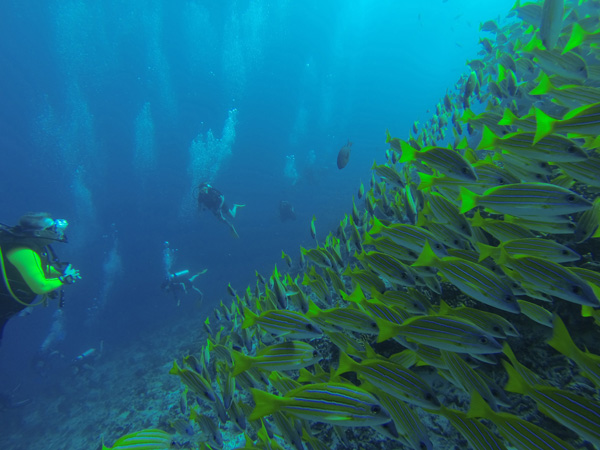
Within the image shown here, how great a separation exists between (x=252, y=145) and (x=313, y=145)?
916 inches

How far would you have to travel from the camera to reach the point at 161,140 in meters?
65.2

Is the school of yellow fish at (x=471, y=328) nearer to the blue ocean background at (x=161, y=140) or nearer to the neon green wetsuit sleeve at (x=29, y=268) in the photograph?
the neon green wetsuit sleeve at (x=29, y=268)

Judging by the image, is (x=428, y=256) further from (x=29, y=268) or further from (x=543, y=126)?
(x=29, y=268)

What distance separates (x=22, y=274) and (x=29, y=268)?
0.18m

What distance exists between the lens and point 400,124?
93312 millimetres

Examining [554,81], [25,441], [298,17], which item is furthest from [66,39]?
[554,81]

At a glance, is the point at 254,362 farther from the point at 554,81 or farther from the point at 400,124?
the point at 400,124

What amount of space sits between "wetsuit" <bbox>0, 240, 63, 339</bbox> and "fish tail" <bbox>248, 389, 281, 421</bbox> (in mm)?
5311

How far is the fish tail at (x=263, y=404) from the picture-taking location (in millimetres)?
1658

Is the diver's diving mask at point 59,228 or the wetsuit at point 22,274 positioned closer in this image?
the wetsuit at point 22,274

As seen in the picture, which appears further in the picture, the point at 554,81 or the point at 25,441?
the point at 25,441

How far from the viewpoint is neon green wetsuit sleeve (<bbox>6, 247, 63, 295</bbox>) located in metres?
4.82

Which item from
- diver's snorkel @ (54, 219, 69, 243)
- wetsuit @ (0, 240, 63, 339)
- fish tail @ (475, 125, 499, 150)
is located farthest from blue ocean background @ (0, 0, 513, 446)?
fish tail @ (475, 125, 499, 150)

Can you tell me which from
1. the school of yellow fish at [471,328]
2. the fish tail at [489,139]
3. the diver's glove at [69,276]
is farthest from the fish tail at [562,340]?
the diver's glove at [69,276]
